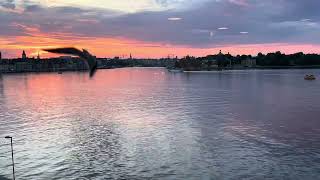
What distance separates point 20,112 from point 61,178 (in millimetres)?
37260

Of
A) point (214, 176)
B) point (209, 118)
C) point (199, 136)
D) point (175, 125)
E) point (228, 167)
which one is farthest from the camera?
point (209, 118)

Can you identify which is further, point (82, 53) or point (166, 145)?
point (166, 145)

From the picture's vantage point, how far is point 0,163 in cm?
2848

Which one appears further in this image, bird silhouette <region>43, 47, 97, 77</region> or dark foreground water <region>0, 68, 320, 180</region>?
dark foreground water <region>0, 68, 320, 180</region>

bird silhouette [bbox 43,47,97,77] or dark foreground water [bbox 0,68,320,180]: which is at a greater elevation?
bird silhouette [bbox 43,47,97,77]

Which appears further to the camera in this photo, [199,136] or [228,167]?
[199,136]

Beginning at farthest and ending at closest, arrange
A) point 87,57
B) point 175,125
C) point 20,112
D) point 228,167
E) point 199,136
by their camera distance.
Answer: point 20,112 < point 175,125 < point 199,136 < point 228,167 < point 87,57

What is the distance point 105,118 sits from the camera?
51.6 metres

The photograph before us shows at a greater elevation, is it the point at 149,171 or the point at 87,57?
the point at 87,57

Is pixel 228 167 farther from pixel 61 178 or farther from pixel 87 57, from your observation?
pixel 87 57

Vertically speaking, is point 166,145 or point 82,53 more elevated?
point 82,53

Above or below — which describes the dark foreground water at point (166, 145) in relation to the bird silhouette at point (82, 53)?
below

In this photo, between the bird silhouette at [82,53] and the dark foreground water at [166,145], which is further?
the dark foreground water at [166,145]

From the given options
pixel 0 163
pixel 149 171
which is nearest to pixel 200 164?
pixel 149 171
